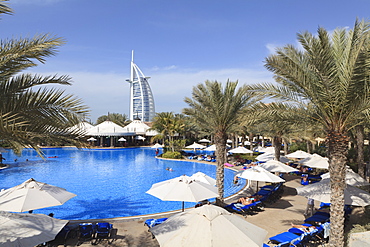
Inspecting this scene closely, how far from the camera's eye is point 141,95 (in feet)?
448

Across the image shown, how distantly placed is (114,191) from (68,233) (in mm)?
8755

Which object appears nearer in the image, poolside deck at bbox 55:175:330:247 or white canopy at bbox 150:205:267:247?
white canopy at bbox 150:205:267:247

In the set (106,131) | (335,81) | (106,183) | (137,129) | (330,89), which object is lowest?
(106,183)

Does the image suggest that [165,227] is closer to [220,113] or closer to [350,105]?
[350,105]

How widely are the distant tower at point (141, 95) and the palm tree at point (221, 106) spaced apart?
413ft

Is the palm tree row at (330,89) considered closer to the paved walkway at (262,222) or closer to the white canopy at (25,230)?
the paved walkway at (262,222)

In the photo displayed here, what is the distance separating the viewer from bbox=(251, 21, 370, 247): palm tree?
21.7 ft

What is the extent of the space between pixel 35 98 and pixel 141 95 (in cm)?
13392

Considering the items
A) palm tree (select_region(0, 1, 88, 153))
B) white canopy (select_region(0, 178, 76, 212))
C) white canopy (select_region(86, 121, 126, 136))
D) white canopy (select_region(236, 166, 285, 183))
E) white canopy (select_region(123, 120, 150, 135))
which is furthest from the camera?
white canopy (select_region(123, 120, 150, 135))

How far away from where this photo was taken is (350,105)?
682cm

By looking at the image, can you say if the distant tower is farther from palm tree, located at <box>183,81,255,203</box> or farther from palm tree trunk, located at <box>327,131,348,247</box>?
palm tree trunk, located at <box>327,131,348,247</box>

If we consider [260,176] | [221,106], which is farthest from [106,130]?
[260,176]

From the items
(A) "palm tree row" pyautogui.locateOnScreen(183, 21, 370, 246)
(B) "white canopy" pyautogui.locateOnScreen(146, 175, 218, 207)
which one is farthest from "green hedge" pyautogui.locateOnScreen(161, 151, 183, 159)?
(A) "palm tree row" pyautogui.locateOnScreen(183, 21, 370, 246)

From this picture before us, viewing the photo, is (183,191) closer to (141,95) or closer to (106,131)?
(106,131)
